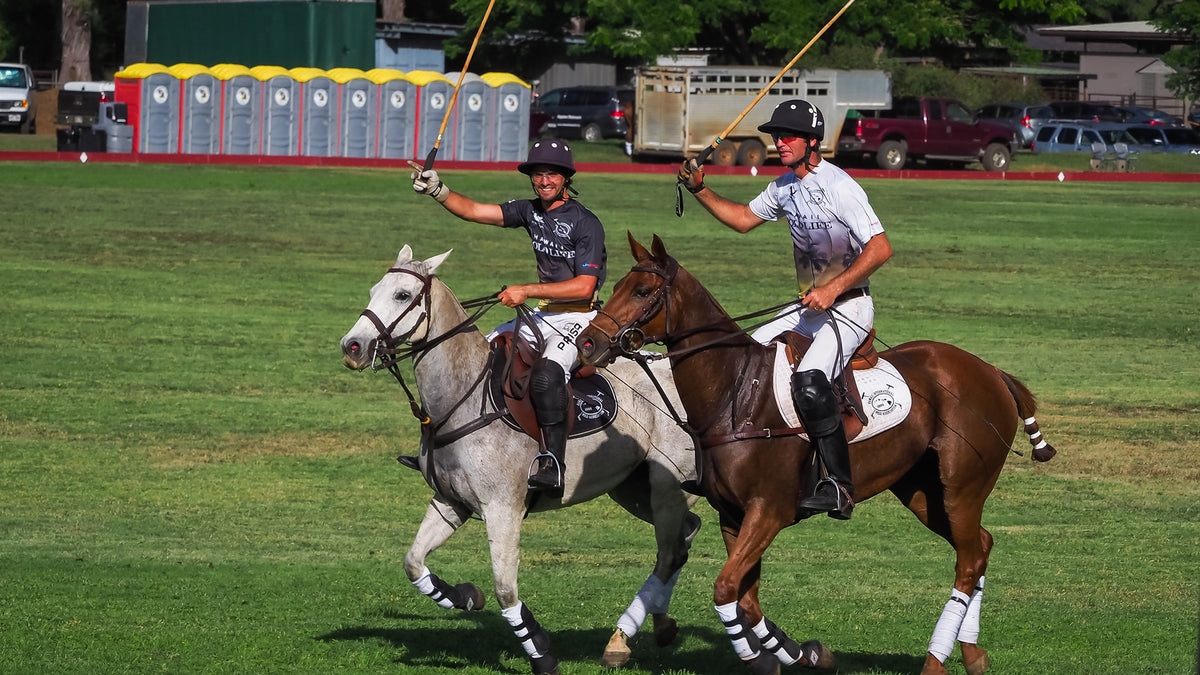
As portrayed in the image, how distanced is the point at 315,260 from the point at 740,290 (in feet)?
25.6

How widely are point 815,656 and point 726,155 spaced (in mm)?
40627

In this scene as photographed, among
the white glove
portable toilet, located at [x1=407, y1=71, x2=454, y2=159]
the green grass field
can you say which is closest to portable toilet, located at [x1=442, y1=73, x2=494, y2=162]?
portable toilet, located at [x1=407, y1=71, x2=454, y2=159]

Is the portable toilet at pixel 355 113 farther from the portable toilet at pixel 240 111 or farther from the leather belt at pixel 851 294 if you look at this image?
the leather belt at pixel 851 294

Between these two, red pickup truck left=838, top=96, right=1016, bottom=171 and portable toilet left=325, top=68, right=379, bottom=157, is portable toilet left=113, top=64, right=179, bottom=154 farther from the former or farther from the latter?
red pickup truck left=838, top=96, right=1016, bottom=171

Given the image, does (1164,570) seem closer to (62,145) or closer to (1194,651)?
(1194,651)

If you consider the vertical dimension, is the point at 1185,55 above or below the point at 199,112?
above

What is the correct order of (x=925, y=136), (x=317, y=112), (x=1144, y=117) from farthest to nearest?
(x=1144, y=117) < (x=925, y=136) < (x=317, y=112)

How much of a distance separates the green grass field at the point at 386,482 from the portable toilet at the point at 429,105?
16222 millimetres

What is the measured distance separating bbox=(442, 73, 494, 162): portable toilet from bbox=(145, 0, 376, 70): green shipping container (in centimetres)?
903

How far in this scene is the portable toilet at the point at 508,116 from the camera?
4903 centimetres

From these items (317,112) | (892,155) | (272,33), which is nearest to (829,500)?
(317,112)

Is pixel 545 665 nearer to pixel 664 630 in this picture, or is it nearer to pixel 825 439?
pixel 664 630

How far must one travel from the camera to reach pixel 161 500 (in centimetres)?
1370

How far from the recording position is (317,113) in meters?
47.9
